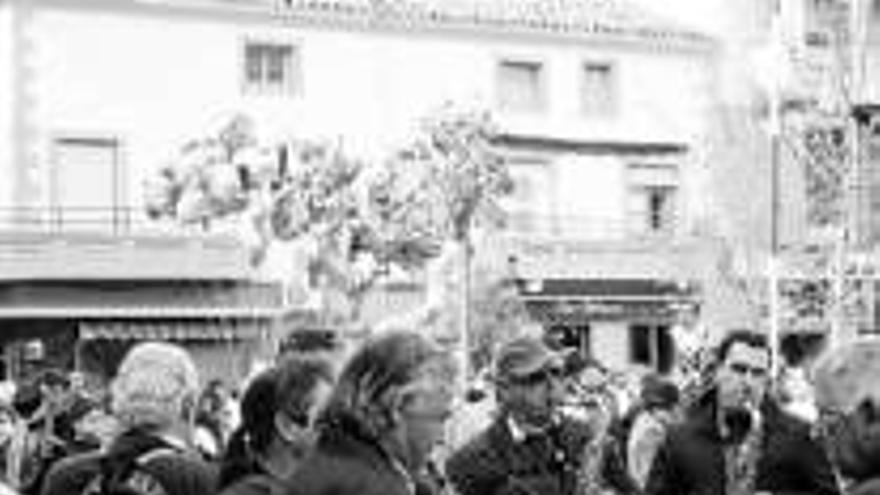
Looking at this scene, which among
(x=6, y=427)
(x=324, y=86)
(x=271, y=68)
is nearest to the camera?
(x=6, y=427)

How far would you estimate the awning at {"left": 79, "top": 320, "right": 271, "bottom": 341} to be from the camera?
30.9 m

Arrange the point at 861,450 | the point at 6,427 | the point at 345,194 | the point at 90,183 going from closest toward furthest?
1. the point at 861,450
2. the point at 6,427
3. the point at 345,194
4. the point at 90,183

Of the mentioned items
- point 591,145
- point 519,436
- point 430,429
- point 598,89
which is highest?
point 598,89

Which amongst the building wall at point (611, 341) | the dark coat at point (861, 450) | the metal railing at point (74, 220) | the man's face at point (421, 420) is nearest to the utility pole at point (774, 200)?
the building wall at point (611, 341)

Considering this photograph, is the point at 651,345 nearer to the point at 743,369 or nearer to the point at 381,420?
the point at 743,369

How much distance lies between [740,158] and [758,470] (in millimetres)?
25225

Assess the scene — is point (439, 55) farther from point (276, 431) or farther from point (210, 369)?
point (276, 431)

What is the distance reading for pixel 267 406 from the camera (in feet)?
16.9

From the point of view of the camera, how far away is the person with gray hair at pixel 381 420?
4.45 meters

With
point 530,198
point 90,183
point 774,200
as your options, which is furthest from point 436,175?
point 774,200

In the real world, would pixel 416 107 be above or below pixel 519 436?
above

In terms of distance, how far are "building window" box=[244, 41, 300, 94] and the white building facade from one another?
0.11ft

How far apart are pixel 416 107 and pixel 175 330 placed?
21.1 feet

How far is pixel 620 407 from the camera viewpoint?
488 inches
